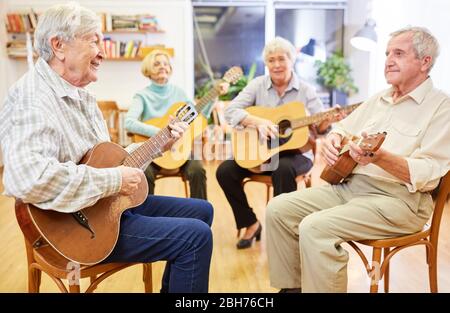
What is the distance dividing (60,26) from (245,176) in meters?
1.55

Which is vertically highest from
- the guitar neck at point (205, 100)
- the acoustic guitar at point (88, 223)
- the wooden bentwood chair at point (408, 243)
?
the guitar neck at point (205, 100)

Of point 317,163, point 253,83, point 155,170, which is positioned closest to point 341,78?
point 317,163

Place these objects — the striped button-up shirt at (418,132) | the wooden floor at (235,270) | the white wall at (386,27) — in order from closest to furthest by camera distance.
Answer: the striped button-up shirt at (418,132) < the wooden floor at (235,270) < the white wall at (386,27)

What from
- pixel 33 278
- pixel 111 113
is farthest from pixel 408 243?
pixel 111 113

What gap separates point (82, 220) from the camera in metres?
1.33

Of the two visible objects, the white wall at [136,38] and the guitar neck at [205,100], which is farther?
the white wall at [136,38]

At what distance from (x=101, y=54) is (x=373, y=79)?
14.4 ft

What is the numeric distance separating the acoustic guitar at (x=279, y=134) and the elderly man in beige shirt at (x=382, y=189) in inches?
26.2

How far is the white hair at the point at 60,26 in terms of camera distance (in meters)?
1.36

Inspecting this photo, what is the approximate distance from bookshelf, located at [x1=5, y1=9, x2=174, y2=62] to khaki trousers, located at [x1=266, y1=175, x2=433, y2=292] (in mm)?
4019

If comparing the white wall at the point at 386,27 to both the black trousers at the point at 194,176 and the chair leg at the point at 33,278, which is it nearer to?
the black trousers at the point at 194,176

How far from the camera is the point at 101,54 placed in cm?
153

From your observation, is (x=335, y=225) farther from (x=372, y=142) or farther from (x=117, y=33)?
(x=117, y=33)

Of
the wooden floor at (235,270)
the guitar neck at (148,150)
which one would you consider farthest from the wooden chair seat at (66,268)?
the wooden floor at (235,270)
